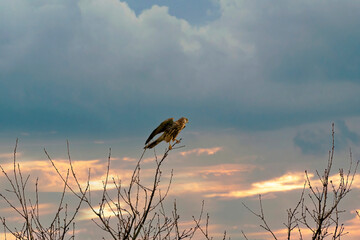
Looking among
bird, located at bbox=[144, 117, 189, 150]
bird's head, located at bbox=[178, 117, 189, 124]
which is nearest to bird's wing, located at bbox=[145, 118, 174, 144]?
bird, located at bbox=[144, 117, 189, 150]

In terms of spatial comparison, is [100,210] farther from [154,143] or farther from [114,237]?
[154,143]

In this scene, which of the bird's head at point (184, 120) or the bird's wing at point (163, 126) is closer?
the bird's wing at point (163, 126)

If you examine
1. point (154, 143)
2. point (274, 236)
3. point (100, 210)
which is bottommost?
point (274, 236)

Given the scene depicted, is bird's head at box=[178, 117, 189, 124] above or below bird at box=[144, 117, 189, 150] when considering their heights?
above

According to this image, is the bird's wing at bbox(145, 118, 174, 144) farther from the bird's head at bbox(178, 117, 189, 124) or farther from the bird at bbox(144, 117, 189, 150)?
the bird's head at bbox(178, 117, 189, 124)

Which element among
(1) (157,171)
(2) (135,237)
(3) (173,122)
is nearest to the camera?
(2) (135,237)

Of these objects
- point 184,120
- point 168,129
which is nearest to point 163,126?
point 168,129

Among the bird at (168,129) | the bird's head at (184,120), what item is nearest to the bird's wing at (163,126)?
the bird at (168,129)

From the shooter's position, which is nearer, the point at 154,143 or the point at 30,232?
the point at 30,232

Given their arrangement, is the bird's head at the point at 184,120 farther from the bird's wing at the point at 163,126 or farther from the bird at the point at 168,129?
the bird's wing at the point at 163,126

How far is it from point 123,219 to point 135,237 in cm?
52

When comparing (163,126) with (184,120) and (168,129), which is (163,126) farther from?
(184,120)

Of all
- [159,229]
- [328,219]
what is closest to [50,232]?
[159,229]

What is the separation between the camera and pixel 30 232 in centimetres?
700
